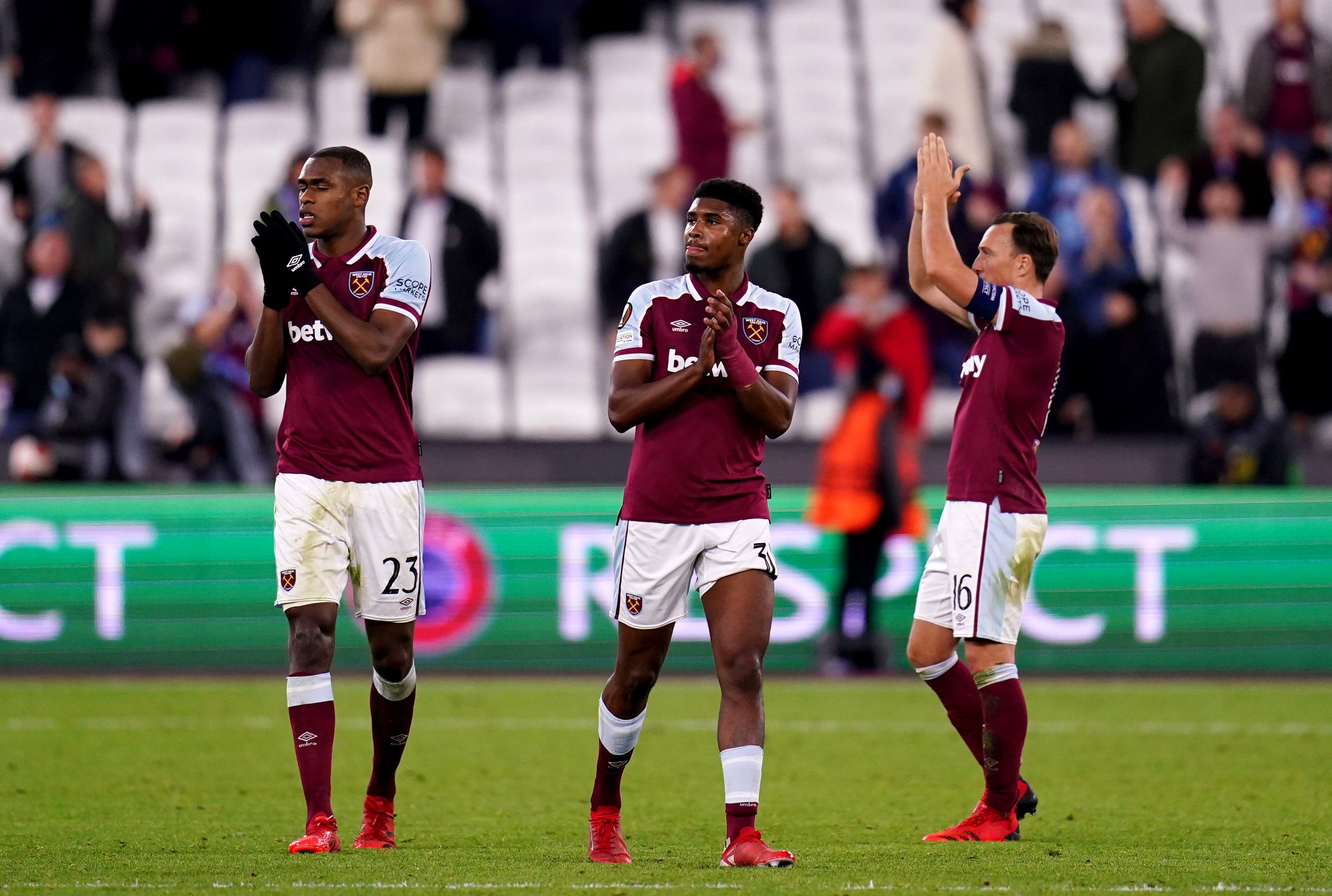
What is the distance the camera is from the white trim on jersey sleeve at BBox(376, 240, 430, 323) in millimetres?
6512

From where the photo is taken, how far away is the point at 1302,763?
361 inches

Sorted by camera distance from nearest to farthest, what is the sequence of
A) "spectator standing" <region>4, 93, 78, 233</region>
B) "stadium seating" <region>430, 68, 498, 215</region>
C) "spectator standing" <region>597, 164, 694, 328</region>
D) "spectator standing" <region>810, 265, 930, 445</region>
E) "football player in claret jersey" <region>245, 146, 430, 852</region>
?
"football player in claret jersey" <region>245, 146, 430, 852</region> < "spectator standing" <region>810, 265, 930, 445</region> < "spectator standing" <region>597, 164, 694, 328</region> < "spectator standing" <region>4, 93, 78, 233</region> < "stadium seating" <region>430, 68, 498, 215</region>

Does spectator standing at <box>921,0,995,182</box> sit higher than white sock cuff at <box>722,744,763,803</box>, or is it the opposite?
spectator standing at <box>921,0,995,182</box>

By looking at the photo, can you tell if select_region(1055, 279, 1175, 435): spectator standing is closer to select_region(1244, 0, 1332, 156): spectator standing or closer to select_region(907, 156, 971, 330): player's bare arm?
select_region(1244, 0, 1332, 156): spectator standing

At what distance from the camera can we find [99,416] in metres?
14.1

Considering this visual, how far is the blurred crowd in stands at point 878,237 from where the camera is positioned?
1420 cm

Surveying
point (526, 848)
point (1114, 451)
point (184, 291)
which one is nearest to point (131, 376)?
point (184, 291)

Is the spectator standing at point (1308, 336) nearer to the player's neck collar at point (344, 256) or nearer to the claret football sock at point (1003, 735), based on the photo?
the claret football sock at point (1003, 735)

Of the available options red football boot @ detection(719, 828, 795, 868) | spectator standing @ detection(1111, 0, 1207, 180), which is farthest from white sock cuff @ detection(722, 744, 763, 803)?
spectator standing @ detection(1111, 0, 1207, 180)

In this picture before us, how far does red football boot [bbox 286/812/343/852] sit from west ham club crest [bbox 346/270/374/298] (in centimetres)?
176

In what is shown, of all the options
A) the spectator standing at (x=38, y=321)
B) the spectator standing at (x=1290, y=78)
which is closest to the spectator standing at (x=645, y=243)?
the spectator standing at (x=38, y=321)

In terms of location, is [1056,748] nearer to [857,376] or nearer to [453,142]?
[857,376]

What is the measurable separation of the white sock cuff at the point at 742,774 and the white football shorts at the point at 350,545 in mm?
1300

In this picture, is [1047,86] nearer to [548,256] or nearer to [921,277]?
[548,256]
